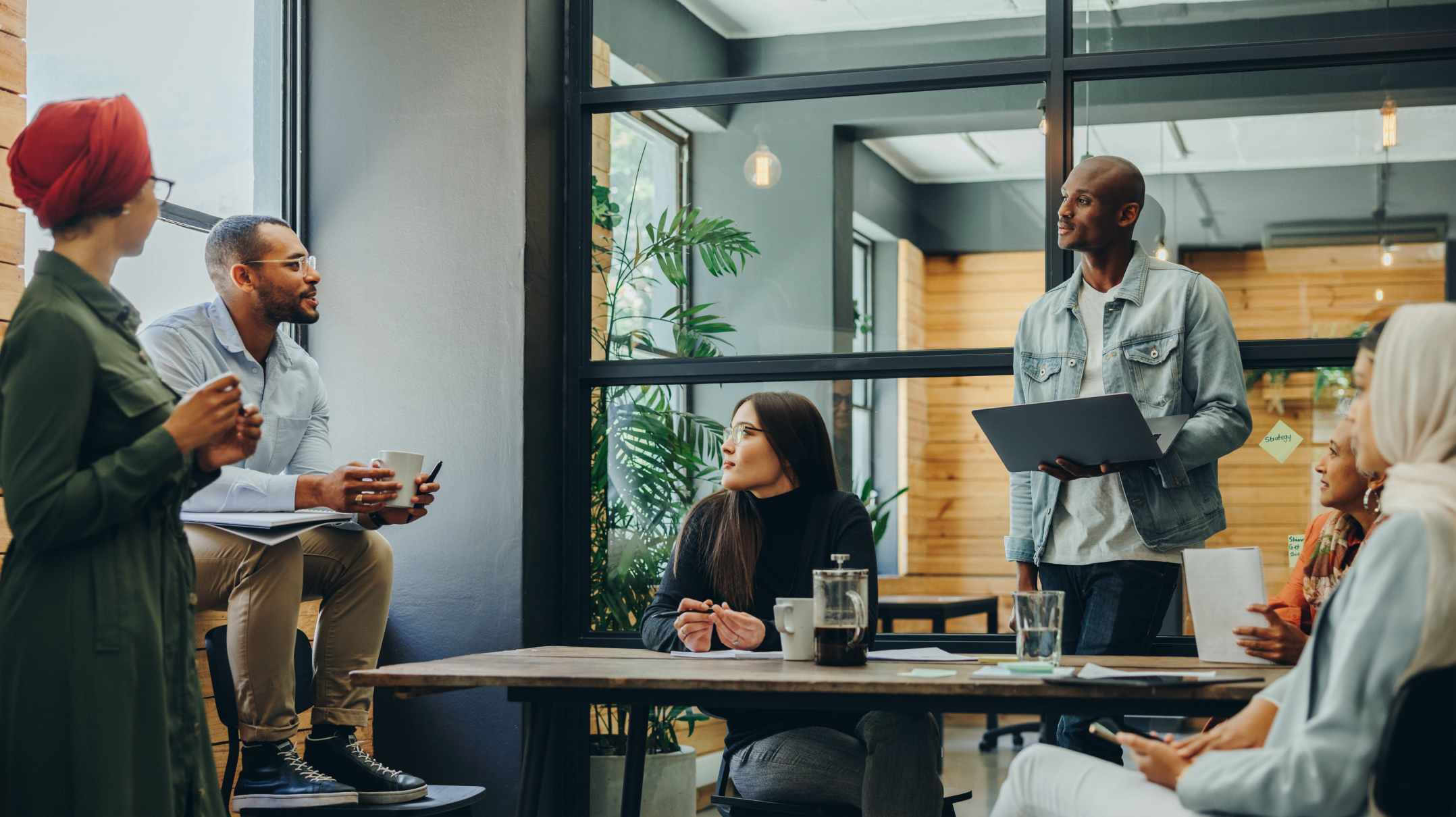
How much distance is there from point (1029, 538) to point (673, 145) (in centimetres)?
162

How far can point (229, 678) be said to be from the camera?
2531mm

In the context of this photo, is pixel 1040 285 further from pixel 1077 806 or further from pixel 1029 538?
pixel 1077 806

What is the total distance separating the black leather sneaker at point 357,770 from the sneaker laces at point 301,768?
0.15 feet

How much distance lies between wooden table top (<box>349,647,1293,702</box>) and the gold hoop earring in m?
0.44

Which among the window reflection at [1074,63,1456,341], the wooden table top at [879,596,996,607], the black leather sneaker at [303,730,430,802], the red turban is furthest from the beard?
the wooden table top at [879,596,996,607]

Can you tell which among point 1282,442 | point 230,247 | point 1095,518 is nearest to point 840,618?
point 1095,518

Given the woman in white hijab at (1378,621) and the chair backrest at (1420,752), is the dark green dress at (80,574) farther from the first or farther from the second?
the chair backrest at (1420,752)

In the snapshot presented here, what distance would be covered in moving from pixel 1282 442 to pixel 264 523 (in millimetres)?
2465

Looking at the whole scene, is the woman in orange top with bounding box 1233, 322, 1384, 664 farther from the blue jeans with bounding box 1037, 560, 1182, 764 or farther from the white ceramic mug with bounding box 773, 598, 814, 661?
the white ceramic mug with bounding box 773, 598, 814, 661

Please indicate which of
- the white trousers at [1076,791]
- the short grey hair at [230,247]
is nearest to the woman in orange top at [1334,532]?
the white trousers at [1076,791]

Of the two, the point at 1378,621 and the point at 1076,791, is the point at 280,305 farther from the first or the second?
the point at 1378,621

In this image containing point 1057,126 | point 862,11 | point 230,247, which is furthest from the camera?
point 862,11

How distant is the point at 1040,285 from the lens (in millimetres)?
3480

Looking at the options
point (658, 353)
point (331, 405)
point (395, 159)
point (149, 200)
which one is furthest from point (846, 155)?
point (149, 200)
